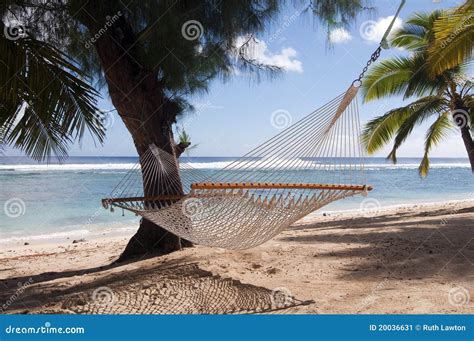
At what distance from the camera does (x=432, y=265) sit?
2.51 m

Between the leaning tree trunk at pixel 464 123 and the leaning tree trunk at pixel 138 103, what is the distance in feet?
15.1

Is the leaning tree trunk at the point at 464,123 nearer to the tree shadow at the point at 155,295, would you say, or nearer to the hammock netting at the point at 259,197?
the hammock netting at the point at 259,197

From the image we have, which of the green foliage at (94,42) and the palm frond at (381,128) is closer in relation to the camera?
the green foliage at (94,42)

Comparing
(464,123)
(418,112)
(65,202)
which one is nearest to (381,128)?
(418,112)

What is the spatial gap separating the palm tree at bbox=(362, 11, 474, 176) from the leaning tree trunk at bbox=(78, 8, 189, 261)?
13.0ft

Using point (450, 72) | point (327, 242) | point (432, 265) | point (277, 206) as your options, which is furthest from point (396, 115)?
point (277, 206)

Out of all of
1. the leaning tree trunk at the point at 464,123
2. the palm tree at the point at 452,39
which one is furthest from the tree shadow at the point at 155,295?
the leaning tree trunk at the point at 464,123

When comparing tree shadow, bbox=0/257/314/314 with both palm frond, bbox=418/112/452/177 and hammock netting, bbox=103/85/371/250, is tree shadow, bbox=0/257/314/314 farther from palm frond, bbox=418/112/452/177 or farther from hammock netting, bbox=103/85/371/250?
palm frond, bbox=418/112/452/177

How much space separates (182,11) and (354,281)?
196cm

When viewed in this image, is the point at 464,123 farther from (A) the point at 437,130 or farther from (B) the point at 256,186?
(B) the point at 256,186

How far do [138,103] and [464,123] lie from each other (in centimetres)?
486

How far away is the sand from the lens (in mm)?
1985

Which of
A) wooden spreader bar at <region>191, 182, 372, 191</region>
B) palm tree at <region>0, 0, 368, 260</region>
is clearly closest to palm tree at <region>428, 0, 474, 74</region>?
palm tree at <region>0, 0, 368, 260</region>

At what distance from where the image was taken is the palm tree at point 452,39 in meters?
3.50
